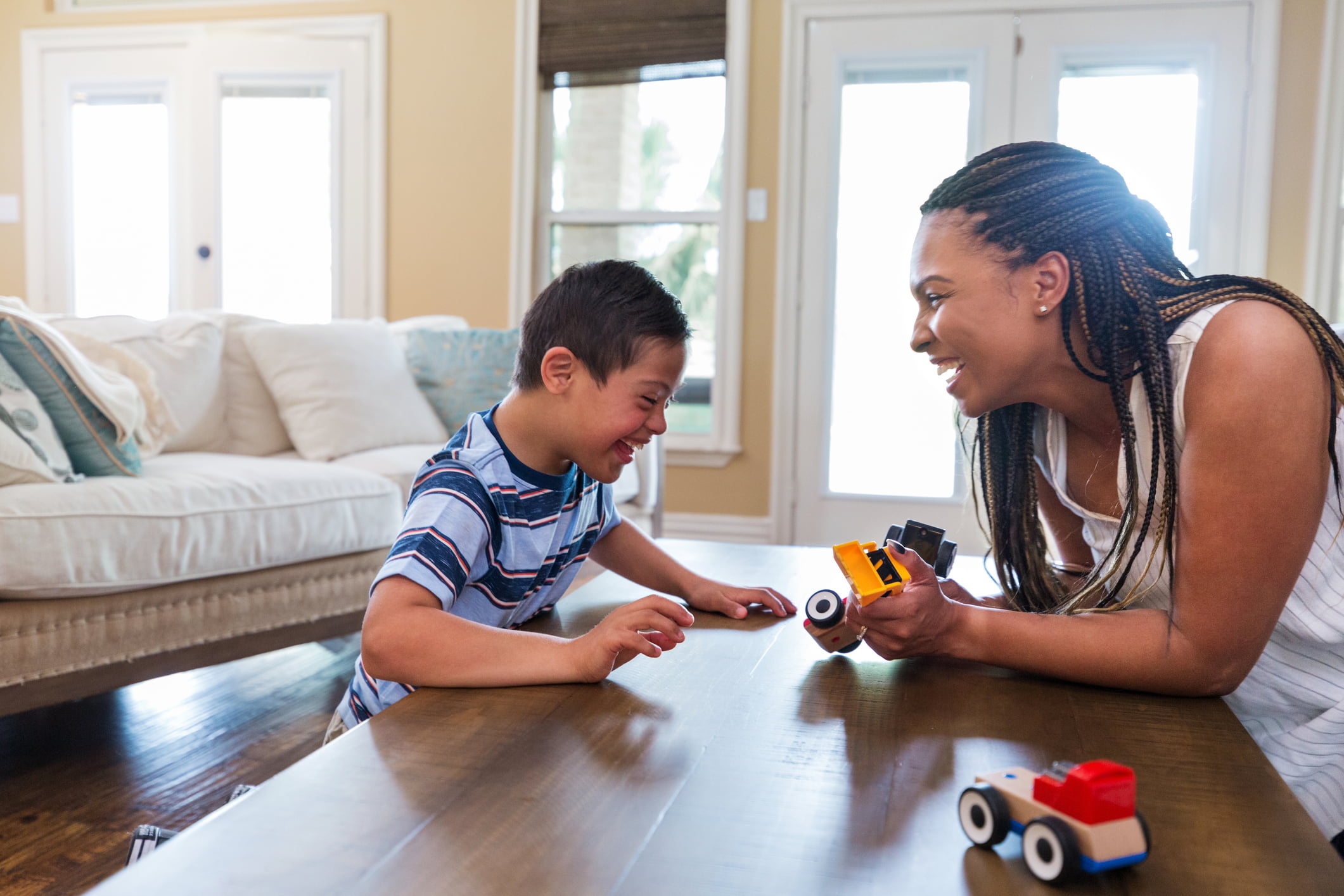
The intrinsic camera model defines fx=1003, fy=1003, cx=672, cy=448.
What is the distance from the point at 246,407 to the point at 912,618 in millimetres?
2396

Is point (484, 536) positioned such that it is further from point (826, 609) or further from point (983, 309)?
point (983, 309)

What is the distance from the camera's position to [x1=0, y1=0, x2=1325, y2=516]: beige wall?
4008 millimetres

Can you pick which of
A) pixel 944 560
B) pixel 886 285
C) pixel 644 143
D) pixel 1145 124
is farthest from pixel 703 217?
pixel 944 560

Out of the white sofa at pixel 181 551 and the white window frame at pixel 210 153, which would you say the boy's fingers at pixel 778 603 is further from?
the white window frame at pixel 210 153

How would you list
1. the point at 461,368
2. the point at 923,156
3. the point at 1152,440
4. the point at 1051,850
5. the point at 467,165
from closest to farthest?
the point at 1051,850
the point at 1152,440
the point at 461,368
the point at 923,156
the point at 467,165

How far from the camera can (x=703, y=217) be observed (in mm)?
4043

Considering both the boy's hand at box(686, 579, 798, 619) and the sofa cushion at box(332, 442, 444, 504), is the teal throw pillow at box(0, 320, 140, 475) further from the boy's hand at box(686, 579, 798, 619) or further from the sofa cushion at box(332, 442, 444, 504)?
the boy's hand at box(686, 579, 798, 619)

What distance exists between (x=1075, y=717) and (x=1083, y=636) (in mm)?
101

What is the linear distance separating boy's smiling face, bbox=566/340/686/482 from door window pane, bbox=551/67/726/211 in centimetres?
310

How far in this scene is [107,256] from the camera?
448 cm

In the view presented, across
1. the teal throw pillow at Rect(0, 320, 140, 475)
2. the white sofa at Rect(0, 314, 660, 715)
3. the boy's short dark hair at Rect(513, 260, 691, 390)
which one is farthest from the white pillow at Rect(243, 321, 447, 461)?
the boy's short dark hair at Rect(513, 260, 691, 390)

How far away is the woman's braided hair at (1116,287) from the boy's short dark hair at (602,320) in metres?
0.30

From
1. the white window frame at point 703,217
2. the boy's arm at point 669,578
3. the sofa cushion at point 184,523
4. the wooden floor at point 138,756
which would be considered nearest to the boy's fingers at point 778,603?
the boy's arm at point 669,578

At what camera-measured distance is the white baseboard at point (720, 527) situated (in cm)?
409
